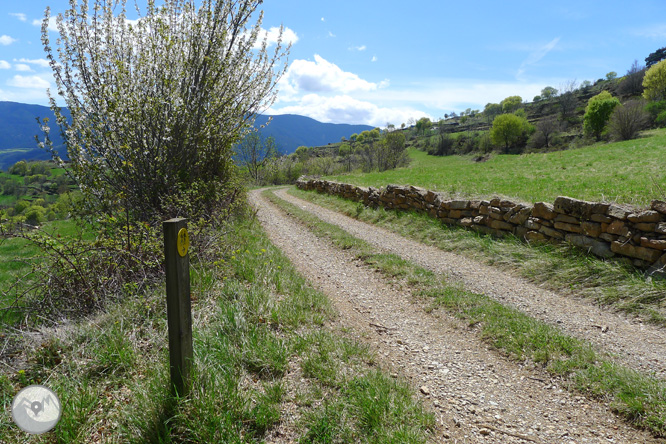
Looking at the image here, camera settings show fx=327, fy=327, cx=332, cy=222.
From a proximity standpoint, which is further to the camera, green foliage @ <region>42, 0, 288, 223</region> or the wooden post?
green foliage @ <region>42, 0, 288, 223</region>

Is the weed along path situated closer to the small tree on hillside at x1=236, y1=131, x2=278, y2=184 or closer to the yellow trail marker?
the yellow trail marker

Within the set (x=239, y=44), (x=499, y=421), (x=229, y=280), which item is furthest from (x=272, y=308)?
(x=239, y=44)

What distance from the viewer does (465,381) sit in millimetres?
3441

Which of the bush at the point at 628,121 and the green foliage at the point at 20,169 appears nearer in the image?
the bush at the point at 628,121

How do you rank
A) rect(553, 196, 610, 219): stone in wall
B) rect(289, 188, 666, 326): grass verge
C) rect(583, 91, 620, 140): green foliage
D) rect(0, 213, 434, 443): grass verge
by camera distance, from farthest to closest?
rect(583, 91, 620, 140): green foliage, rect(553, 196, 610, 219): stone in wall, rect(289, 188, 666, 326): grass verge, rect(0, 213, 434, 443): grass verge

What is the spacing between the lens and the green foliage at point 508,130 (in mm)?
63656

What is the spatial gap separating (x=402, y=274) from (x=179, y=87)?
5706 millimetres

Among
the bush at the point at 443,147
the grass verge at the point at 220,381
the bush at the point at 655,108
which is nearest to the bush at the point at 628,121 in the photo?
the bush at the point at 655,108

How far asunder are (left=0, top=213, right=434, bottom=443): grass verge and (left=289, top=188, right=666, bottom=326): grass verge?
3.93 meters

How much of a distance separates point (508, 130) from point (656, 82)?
2236 centimetres

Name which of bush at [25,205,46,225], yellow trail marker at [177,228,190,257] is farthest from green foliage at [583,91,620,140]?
bush at [25,205,46,225]

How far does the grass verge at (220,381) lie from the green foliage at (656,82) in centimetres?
7674

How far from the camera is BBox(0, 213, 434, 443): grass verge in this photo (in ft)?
7.96

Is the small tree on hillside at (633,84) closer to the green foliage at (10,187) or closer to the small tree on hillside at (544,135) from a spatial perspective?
the small tree on hillside at (544,135)
